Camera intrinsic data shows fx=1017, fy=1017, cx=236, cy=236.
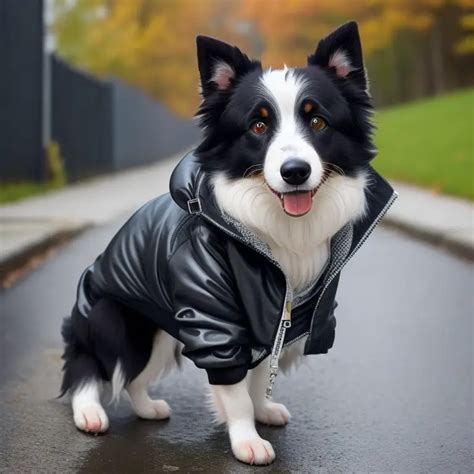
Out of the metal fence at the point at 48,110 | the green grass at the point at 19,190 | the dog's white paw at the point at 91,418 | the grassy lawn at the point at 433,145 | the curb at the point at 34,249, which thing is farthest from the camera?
the grassy lawn at the point at 433,145

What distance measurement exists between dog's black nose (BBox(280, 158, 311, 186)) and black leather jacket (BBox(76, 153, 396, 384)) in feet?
1.14

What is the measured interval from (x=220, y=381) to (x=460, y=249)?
7.66m

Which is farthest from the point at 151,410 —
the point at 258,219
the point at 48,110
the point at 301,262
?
the point at 48,110

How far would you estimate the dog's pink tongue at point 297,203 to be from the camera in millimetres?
3707

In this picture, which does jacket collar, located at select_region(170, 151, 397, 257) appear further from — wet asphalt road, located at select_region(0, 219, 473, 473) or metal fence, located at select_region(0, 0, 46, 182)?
metal fence, located at select_region(0, 0, 46, 182)

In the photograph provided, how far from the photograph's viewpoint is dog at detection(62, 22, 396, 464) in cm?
367

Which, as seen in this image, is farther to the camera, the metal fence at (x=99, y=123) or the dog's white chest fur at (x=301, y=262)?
the metal fence at (x=99, y=123)

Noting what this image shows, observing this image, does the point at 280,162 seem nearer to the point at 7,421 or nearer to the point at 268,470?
the point at 268,470

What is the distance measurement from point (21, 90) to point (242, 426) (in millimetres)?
15590

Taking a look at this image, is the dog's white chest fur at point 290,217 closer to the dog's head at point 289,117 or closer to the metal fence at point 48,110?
the dog's head at point 289,117

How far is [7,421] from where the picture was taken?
15.0 feet

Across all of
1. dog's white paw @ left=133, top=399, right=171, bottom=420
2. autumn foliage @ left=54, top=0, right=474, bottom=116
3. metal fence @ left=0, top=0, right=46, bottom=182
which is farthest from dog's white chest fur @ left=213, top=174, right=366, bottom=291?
autumn foliage @ left=54, top=0, right=474, bottom=116

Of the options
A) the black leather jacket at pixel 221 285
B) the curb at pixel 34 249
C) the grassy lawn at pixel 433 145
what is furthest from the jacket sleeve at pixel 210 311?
the grassy lawn at pixel 433 145

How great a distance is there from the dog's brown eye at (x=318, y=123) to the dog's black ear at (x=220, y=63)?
341 mm
